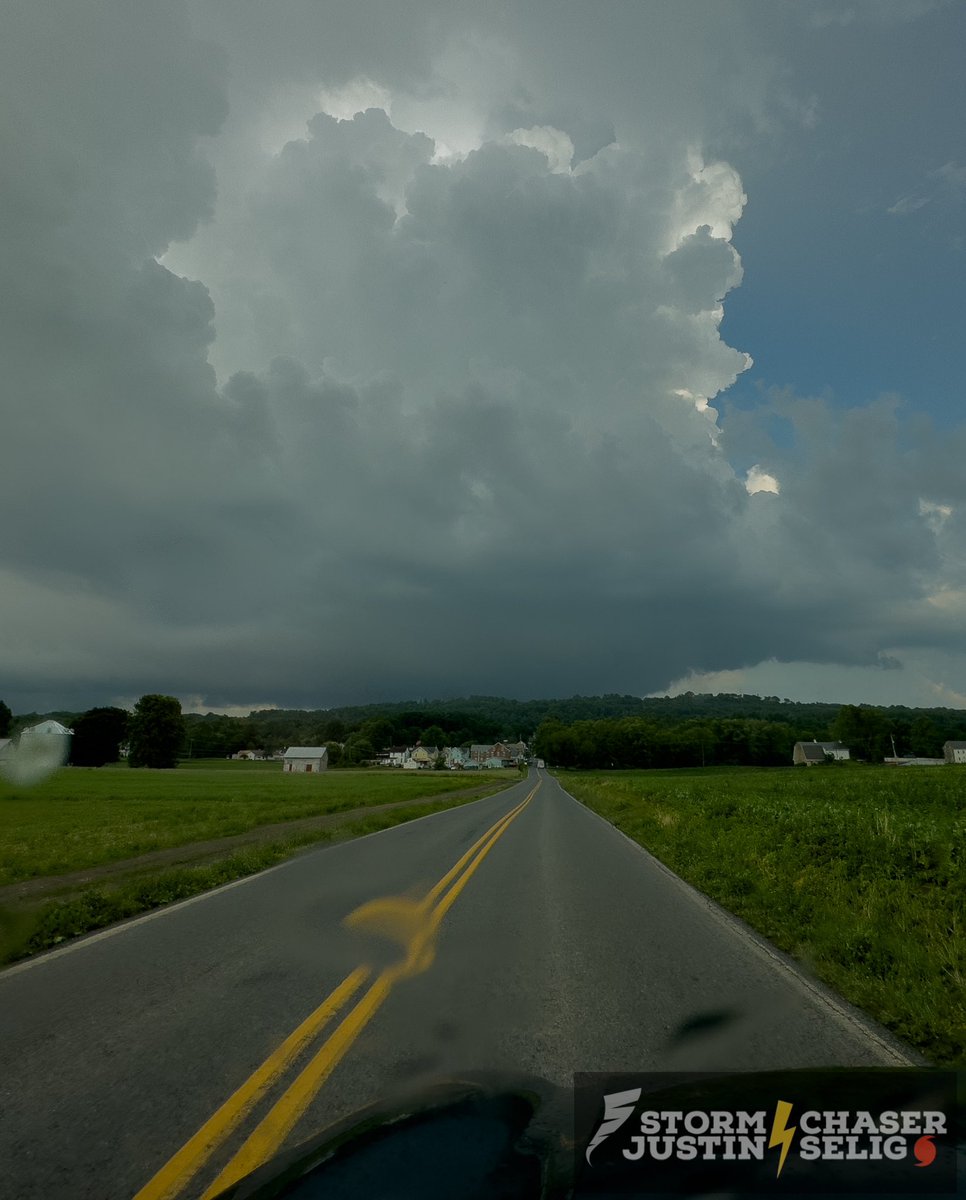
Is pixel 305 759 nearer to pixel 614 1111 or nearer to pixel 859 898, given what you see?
pixel 859 898

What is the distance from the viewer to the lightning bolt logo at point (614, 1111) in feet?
8.96

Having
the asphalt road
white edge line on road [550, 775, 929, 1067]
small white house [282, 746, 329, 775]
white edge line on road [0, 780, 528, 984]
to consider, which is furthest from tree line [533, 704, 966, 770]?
the asphalt road

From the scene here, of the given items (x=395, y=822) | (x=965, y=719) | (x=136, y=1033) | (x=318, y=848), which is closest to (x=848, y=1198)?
(x=136, y=1033)

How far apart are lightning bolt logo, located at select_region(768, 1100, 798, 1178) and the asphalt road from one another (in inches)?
63.6

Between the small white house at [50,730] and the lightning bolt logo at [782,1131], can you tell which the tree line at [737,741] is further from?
the lightning bolt logo at [782,1131]

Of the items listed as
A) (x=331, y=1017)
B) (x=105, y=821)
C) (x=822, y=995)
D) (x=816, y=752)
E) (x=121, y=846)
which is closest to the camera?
(x=331, y=1017)

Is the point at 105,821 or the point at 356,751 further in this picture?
the point at 356,751

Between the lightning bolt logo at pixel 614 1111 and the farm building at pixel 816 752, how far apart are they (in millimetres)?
143675

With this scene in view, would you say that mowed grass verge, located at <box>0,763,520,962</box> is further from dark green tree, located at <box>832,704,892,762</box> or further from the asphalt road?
dark green tree, located at <box>832,704,892,762</box>

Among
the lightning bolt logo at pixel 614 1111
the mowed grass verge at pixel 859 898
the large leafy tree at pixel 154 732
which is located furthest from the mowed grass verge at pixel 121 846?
the large leafy tree at pixel 154 732

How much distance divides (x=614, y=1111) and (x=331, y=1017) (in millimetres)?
2709

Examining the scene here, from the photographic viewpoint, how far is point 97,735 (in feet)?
350

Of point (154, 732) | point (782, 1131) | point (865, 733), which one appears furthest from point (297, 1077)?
point (865, 733)

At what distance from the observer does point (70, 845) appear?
17359 millimetres
